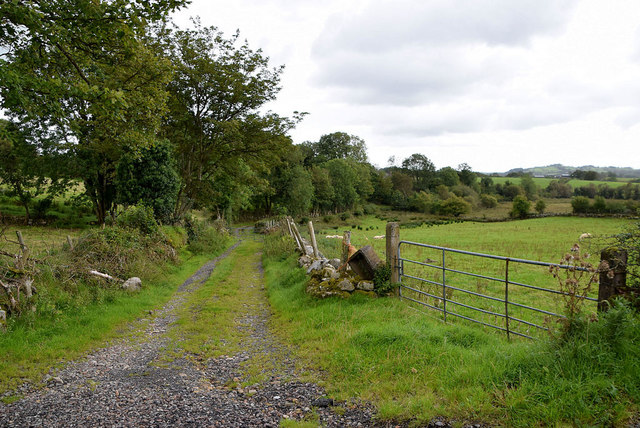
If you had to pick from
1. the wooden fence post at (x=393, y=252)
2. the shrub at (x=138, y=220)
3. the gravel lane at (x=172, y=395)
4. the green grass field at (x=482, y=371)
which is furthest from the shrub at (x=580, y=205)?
the gravel lane at (x=172, y=395)

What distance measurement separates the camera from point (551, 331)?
4.23 metres

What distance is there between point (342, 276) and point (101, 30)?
800 centimetres

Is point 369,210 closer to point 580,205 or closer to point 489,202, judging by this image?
point 489,202

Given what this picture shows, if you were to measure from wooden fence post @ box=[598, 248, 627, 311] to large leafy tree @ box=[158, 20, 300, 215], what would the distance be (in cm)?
1969

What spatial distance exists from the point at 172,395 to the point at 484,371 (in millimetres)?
4074

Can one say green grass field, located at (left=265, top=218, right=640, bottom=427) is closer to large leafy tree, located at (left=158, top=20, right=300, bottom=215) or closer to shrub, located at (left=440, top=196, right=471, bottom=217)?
large leafy tree, located at (left=158, top=20, right=300, bottom=215)

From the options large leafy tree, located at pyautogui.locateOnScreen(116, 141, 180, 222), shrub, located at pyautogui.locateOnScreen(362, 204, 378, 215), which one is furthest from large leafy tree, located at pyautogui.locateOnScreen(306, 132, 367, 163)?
large leafy tree, located at pyautogui.locateOnScreen(116, 141, 180, 222)

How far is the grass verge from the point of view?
11.3 feet

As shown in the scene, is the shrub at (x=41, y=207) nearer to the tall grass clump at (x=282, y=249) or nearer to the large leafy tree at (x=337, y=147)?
the tall grass clump at (x=282, y=249)

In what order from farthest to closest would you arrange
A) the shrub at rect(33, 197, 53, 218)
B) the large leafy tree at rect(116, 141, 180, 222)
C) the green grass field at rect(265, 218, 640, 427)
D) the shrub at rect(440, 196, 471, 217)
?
1. the shrub at rect(440, 196, 471, 217)
2. the shrub at rect(33, 197, 53, 218)
3. the large leafy tree at rect(116, 141, 180, 222)
4. the green grass field at rect(265, 218, 640, 427)

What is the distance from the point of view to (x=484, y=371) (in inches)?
169

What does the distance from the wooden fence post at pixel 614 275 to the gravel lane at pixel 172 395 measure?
3.41 metres

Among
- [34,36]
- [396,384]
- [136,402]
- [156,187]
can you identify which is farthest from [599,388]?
[156,187]

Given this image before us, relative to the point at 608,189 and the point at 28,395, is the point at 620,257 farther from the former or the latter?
the point at 608,189
